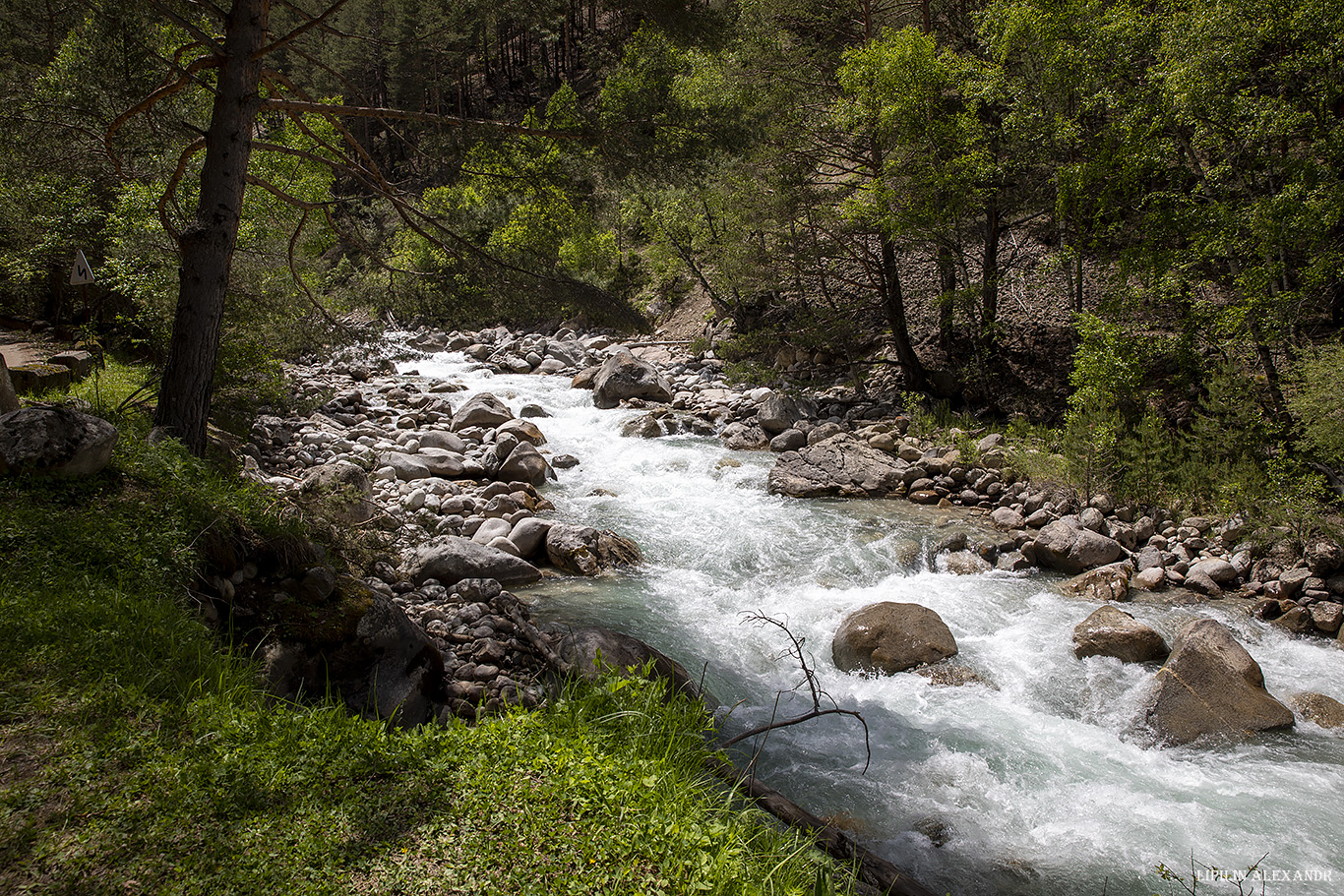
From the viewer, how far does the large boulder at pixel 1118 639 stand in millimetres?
5922

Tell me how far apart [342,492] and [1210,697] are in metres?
7.01

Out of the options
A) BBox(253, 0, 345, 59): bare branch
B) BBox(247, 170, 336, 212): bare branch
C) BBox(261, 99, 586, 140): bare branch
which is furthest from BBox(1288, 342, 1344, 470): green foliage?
BBox(247, 170, 336, 212): bare branch

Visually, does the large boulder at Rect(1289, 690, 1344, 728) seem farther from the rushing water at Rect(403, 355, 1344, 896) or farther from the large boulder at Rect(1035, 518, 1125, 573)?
the large boulder at Rect(1035, 518, 1125, 573)

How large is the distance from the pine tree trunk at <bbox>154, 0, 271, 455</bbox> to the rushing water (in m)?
3.42

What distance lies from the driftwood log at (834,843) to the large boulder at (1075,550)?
549 cm

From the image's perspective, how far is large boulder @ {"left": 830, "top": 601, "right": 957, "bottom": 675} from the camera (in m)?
6.03

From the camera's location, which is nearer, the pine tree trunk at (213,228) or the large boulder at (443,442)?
the pine tree trunk at (213,228)

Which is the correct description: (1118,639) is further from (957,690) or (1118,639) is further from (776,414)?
(776,414)

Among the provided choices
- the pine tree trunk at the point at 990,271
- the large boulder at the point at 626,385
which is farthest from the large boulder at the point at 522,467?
the pine tree trunk at the point at 990,271

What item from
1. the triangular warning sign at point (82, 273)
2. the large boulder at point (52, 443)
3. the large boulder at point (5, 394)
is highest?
the triangular warning sign at point (82, 273)

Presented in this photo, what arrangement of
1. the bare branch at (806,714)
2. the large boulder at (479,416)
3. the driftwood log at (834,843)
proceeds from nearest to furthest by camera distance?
1. the driftwood log at (834,843)
2. the bare branch at (806,714)
3. the large boulder at (479,416)

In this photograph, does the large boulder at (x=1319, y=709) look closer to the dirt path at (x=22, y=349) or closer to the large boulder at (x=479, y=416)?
the large boulder at (x=479, y=416)

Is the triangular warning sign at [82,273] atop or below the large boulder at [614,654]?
atop

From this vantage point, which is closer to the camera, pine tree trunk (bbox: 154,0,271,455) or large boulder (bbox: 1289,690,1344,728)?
large boulder (bbox: 1289,690,1344,728)
